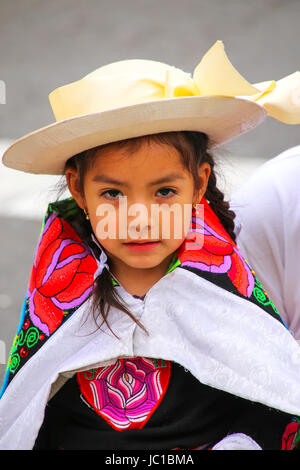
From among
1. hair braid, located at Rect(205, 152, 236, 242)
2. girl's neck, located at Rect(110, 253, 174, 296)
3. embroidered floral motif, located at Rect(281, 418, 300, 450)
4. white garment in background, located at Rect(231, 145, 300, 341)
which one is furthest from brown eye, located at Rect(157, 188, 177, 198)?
embroidered floral motif, located at Rect(281, 418, 300, 450)

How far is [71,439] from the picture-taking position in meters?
1.47

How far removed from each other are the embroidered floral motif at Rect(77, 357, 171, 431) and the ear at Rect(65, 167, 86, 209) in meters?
0.37

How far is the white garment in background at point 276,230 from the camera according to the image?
1.77 metres

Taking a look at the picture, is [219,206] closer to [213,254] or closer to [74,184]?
[213,254]

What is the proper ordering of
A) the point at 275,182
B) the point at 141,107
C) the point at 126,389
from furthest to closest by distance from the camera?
the point at 275,182
the point at 126,389
the point at 141,107

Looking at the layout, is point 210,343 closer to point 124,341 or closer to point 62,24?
point 124,341

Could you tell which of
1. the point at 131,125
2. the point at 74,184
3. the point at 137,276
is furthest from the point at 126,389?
the point at 131,125

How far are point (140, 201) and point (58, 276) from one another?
31 cm

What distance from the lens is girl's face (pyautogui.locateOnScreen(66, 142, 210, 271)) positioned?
1.33 m

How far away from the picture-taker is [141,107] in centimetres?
124

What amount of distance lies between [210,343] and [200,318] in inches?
2.5

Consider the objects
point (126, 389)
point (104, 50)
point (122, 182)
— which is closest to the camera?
point (122, 182)

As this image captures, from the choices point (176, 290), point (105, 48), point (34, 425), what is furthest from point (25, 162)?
point (105, 48)

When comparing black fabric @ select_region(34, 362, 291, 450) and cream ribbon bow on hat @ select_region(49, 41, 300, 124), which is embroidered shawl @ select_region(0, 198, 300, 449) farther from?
cream ribbon bow on hat @ select_region(49, 41, 300, 124)
